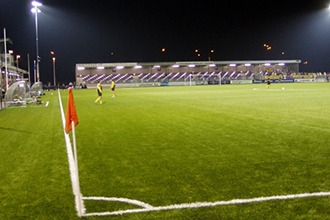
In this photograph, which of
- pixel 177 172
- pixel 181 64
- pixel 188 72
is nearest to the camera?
pixel 177 172

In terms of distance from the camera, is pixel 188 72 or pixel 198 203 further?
pixel 188 72

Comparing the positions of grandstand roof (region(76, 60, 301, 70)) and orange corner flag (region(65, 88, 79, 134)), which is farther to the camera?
grandstand roof (region(76, 60, 301, 70))

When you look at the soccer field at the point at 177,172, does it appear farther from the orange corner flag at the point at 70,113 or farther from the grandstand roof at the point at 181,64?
the grandstand roof at the point at 181,64

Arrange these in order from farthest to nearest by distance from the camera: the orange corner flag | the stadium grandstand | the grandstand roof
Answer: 1. the grandstand roof
2. the stadium grandstand
3. the orange corner flag

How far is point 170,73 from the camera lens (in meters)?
107

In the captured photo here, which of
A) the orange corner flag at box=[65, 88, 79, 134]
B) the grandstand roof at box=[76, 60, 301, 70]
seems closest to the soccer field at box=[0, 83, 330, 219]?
the orange corner flag at box=[65, 88, 79, 134]

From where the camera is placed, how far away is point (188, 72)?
10756 centimetres

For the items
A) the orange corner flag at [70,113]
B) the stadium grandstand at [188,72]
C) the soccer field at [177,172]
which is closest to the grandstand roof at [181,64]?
the stadium grandstand at [188,72]

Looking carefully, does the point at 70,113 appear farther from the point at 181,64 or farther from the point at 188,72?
the point at 188,72

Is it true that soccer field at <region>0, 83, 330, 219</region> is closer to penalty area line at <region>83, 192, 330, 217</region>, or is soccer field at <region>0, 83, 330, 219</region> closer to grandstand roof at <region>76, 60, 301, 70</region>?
penalty area line at <region>83, 192, 330, 217</region>

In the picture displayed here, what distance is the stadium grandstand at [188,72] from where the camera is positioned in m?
96.2

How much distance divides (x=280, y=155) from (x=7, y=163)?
6353mm

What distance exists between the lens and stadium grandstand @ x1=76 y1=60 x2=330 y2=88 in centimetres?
9619

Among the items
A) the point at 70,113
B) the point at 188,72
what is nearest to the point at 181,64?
the point at 188,72
